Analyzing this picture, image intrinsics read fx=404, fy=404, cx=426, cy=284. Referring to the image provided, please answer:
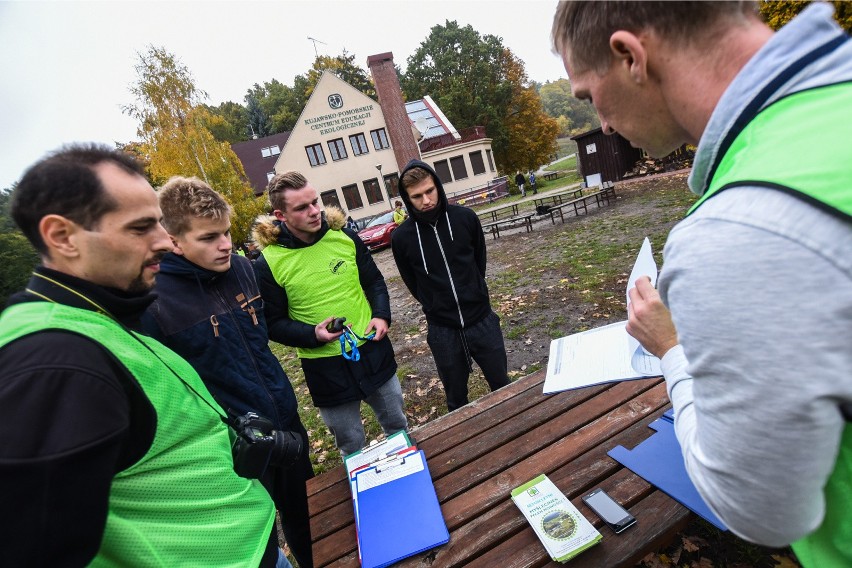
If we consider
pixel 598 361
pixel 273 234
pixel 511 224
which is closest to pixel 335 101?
pixel 511 224

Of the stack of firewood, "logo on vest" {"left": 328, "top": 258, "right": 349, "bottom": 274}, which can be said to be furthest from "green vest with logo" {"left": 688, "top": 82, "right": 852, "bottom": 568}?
the stack of firewood

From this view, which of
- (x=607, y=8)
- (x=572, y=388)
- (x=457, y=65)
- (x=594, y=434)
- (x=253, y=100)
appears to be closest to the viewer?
(x=607, y=8)

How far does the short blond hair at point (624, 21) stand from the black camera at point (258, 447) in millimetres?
1661

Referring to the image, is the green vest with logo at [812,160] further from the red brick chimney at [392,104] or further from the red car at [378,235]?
the red brick chimney at [392,104]

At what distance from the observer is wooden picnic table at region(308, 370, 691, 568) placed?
1216 mm

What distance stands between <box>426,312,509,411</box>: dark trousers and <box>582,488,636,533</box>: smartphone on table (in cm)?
185

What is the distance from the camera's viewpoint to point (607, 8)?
0.79 m

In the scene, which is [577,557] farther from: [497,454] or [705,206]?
[705,206]

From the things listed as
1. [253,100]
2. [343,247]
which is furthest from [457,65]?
[343,247]

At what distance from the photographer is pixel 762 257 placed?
55 centimetres

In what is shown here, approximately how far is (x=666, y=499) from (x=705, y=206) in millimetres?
1067

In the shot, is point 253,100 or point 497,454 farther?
point 253,100

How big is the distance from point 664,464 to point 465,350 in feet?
6.23

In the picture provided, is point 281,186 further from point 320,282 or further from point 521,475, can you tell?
point 521,475
